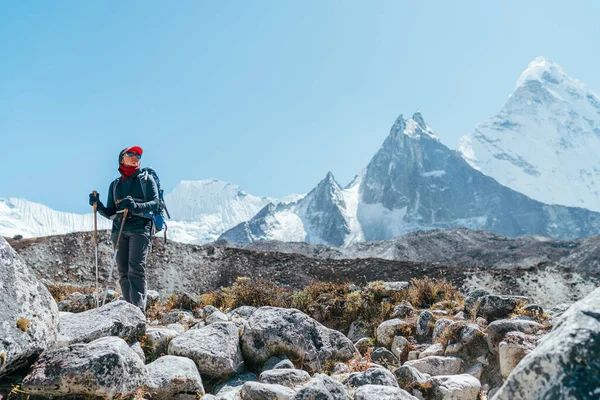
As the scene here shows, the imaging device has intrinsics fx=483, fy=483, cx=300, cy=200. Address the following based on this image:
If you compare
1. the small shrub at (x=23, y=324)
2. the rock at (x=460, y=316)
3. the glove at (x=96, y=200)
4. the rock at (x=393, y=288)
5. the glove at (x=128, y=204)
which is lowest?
the rock at (x=460, y=316)

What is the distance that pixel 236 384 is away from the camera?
484 cm

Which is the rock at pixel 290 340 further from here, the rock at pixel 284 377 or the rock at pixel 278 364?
the rock at pixel 284 377

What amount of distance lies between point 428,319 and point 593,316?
503 cm

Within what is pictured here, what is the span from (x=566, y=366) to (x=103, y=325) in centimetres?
425

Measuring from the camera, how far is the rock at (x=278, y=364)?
498 centimetres

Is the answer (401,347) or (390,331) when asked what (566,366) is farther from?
(390,331)

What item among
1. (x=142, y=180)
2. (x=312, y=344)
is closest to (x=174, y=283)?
(x=142, y=180)

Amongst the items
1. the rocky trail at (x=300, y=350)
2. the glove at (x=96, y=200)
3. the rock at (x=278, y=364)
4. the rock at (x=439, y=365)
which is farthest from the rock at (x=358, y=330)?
the glove at (x=96, y=200)

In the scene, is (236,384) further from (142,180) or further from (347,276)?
(347,276)

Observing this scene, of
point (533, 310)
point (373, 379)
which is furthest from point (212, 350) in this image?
point (533, 310)

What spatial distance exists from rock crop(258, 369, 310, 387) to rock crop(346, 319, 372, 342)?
3459 millimetres

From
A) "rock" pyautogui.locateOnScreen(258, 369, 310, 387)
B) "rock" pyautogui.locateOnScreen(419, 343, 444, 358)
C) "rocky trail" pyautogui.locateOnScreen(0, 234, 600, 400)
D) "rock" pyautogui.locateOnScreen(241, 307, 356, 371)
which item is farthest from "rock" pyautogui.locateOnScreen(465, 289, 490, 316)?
"rock" pyautogui.locateOnScreen(258, 369, 310, 387)

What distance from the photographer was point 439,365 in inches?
224

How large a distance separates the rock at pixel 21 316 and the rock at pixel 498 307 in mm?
5651
